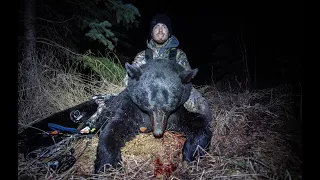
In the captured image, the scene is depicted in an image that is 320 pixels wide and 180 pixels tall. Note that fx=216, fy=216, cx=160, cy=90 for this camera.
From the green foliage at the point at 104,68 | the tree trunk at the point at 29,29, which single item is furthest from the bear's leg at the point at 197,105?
the tree trunk at the point at 29,29

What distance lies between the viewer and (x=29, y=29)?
203 inches

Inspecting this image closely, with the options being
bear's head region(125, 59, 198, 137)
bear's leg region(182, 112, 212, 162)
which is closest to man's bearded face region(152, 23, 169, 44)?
bear's head region(125, 59, 198, 137)

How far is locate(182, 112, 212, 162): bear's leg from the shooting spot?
8.20 feet

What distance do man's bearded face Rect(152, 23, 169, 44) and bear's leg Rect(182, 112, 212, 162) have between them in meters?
1.86

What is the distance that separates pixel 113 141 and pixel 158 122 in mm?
581

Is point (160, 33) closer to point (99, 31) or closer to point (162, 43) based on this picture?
point (162, 43)

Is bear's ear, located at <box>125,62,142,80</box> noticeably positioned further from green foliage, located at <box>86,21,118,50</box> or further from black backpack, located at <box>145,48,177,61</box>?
green foliage, located at <box>86,21,118,50</box>

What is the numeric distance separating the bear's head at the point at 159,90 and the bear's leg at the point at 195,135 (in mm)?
325

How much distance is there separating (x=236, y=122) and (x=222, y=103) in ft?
3.22

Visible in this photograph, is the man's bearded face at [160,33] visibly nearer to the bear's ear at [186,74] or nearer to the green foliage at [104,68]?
the bear's ear at [186,74]

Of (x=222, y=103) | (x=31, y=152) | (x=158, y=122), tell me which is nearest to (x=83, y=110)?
(x=31, y=152)

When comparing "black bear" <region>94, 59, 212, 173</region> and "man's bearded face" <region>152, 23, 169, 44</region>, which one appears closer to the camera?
"black bear" <region>94, 59, 212, 173</region>

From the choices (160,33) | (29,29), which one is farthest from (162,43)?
Result: (29,29)

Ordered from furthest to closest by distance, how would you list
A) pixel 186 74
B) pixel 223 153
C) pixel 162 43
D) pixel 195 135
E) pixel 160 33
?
pixel 162 43, pixel 160 33, pixel 186 74, pixel 195 135, pixel 223 153
